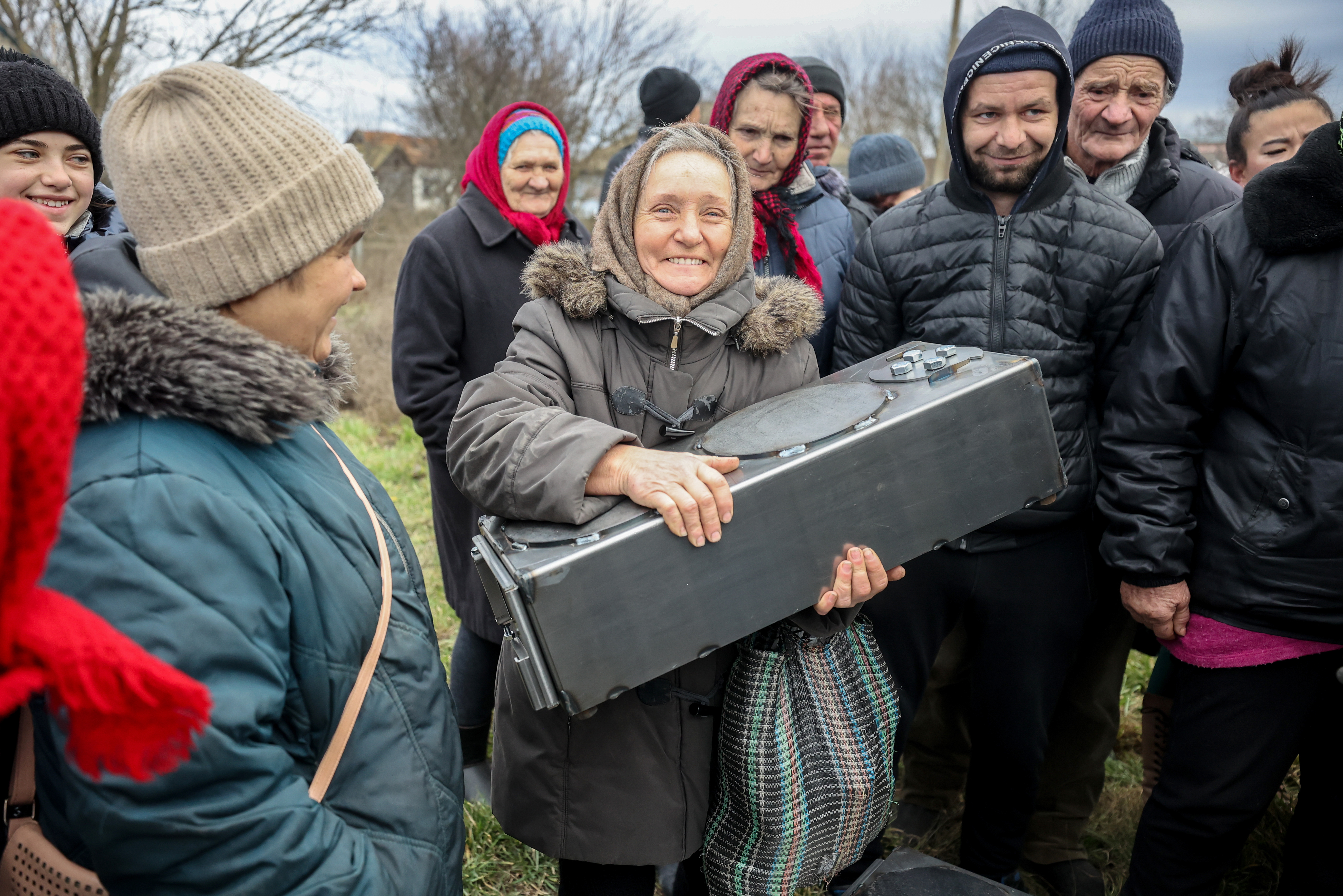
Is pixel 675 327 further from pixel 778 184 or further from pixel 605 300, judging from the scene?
pixel 778 184

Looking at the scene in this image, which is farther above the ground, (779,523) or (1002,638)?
(779,523)

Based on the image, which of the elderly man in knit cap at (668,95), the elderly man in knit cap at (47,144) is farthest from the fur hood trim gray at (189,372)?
the elderly man in knit cap at (668,95)

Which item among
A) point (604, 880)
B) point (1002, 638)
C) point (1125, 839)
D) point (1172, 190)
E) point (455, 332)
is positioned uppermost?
point (1172, 190)

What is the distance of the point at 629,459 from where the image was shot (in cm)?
158

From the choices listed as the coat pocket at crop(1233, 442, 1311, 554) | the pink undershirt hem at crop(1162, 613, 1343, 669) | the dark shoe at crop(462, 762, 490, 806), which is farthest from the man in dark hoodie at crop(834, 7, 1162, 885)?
the dark shoe at crop(462, 762, 490, 806)

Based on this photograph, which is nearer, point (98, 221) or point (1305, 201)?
point (1305, 201)

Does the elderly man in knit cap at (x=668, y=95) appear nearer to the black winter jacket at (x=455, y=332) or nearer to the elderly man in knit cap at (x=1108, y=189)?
the black winter jacket at (x=455, y=332)

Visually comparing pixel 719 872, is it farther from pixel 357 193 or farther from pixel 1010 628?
pixel 357 193

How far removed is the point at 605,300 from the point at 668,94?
10.0ft

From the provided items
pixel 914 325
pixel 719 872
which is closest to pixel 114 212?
pixel 914 325

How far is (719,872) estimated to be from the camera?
6.10 ft

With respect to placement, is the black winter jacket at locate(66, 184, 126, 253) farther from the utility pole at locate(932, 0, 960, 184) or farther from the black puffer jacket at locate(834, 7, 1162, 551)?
the utility pole at locate(932, 0, 960, 184)

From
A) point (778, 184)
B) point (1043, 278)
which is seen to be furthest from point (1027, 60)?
point (778, 184)

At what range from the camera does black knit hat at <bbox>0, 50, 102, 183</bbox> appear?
8.72ft
